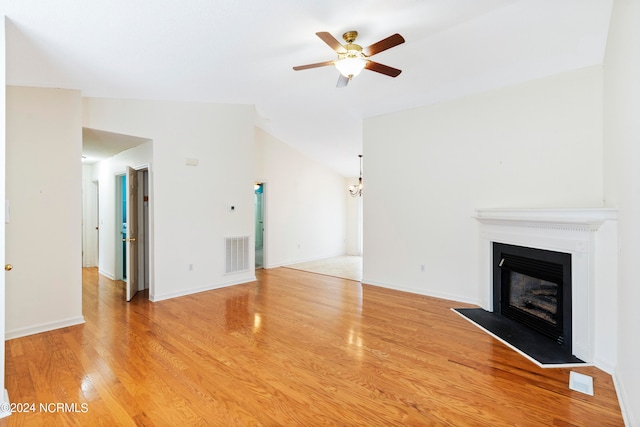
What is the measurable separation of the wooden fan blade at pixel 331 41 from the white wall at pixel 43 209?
3.05 meters

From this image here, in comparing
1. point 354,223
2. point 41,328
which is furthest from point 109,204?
point 354,223

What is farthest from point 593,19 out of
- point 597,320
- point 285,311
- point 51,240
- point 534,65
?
point 51,240

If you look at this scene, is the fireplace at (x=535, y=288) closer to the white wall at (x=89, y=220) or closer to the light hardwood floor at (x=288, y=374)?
the light hardwood floor at (x=288, y=374)

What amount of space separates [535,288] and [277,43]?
12.3ft

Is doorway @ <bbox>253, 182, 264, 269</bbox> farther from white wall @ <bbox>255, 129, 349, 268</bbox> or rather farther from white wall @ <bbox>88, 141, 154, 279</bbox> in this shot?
white wall @ <bbox>88, 141, 154, 279</bbox>

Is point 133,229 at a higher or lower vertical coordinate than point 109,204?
lower

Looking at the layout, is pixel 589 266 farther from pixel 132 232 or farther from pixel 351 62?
pixel 132 232

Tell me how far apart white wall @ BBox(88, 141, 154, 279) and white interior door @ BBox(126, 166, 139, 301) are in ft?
1.21

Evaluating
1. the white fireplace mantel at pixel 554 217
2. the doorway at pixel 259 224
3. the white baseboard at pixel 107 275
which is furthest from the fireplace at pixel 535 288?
the white baseboard at pixel 107 275

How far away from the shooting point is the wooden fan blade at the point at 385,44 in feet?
7.90

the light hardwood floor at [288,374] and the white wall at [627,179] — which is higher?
the white wall at [627,179]

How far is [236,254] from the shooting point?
219 inches

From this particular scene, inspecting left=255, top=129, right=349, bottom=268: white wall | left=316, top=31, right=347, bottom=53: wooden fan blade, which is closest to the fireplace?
left=316, top=31, right=347, bottom=53: wooden fan blade

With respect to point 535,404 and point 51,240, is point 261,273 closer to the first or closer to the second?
point 51,240
